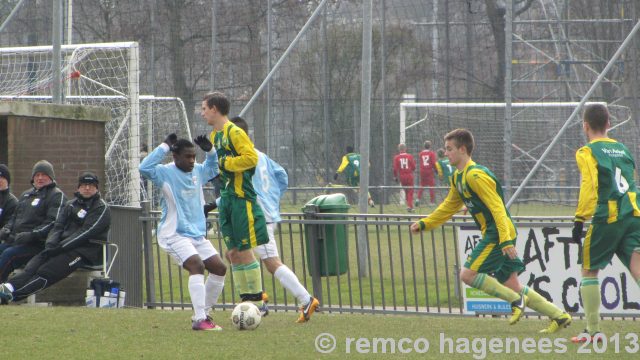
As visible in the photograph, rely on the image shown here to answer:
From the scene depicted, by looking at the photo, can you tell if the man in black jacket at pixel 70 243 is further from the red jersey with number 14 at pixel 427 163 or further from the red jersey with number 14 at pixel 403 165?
the red jersey with number 14 at pixel 427 163

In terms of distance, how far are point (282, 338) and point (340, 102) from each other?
1346 centimetres

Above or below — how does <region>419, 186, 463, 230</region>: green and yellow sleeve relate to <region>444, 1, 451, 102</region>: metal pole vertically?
below

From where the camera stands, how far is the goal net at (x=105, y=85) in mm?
17703

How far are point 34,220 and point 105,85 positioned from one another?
22.2 feet

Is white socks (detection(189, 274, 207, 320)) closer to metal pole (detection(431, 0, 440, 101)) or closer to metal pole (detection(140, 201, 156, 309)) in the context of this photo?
metal pole (detection(140, 201, 156, 309))

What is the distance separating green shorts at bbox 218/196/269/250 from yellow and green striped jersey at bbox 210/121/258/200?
7cm

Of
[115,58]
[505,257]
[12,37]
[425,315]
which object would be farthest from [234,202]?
[12,37]

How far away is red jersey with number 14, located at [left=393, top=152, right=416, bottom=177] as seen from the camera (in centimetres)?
2440

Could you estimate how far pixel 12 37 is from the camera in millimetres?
21203

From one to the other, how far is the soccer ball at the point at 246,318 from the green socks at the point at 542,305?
7.20 feet

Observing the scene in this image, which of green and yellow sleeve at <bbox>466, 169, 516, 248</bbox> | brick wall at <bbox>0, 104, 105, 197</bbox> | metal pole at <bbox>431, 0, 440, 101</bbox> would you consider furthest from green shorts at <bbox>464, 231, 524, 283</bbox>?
metal pole at <bbox>431, 0, 440, 101</bbox>

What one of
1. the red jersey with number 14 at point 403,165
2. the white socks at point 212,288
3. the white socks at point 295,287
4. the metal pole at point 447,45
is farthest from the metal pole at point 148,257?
the red jersey with number 14 at point 403,165

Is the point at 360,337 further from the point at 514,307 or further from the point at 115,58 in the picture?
the point at 115,58

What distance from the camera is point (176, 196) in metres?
9.81
